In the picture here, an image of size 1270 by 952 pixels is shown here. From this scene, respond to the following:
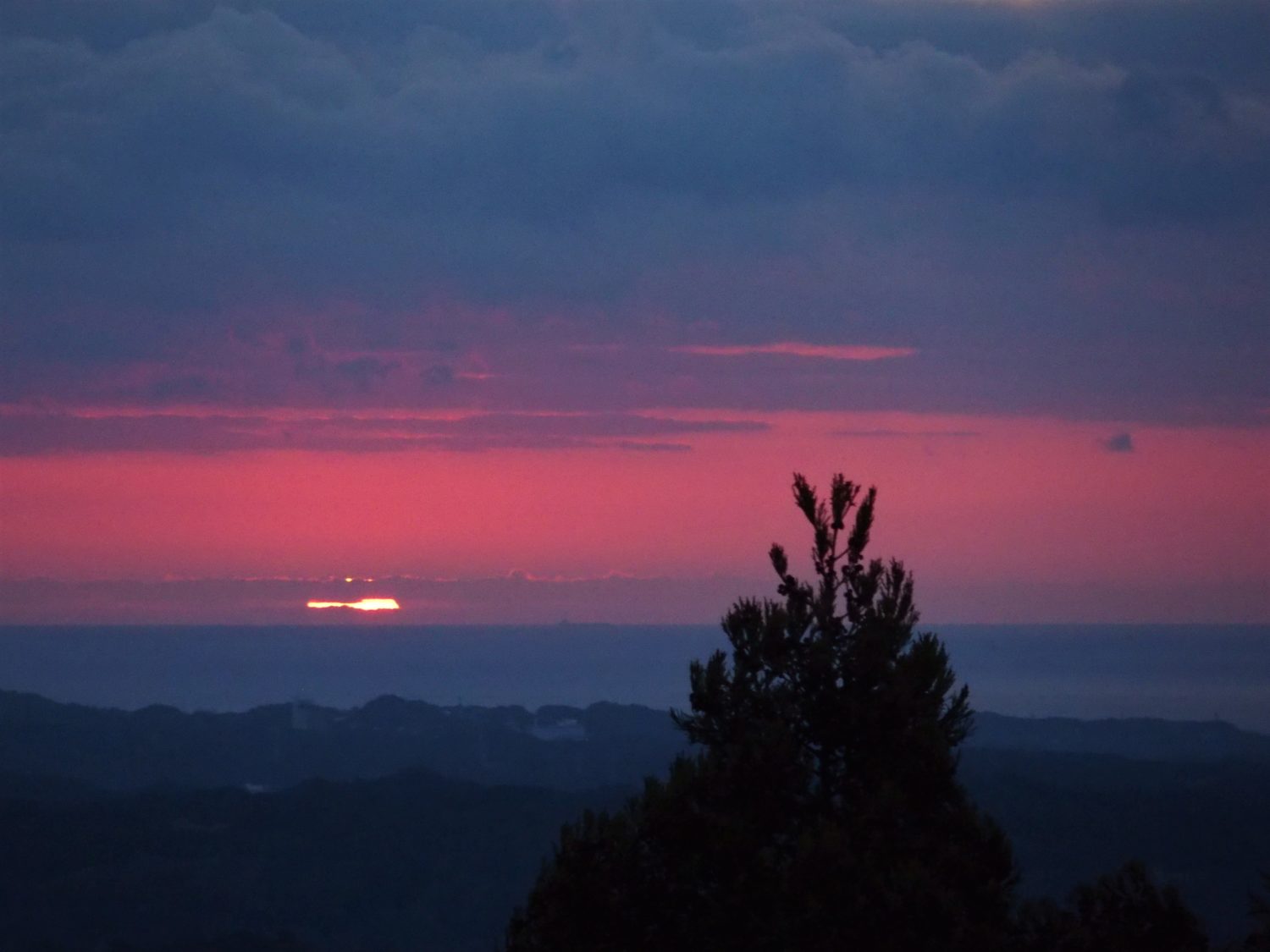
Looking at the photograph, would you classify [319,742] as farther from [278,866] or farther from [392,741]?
[278,866]

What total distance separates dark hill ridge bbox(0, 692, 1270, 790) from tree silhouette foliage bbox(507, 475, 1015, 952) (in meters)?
67.5

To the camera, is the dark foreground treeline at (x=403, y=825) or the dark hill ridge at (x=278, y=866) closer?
the dark foreground treeline at (x=403, y=825)

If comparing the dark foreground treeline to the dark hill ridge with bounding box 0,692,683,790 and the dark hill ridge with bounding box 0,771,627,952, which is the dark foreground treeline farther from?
the dark hill ridge with bounding box 0,692,683,790

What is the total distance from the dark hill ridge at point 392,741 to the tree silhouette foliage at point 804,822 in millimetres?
67485

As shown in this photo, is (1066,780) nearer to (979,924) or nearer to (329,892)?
(329,892)

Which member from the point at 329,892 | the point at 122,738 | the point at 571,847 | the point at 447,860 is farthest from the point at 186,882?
the point at 571,847

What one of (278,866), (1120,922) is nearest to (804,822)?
(1120,922)

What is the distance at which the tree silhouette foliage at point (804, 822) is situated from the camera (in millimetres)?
11430

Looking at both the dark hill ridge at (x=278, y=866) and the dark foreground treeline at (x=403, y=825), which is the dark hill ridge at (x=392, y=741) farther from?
the dark hill ridge at (x=278, y=866)

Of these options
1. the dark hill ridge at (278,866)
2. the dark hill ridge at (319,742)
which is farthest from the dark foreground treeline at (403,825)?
the dark hill ridge at (319,742)

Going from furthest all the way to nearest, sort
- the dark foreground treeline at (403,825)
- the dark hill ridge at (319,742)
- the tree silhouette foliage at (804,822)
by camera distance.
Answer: the dark hill ridge at (319,742) → the dark foreground treeline at (403,825) → the tree silhouette foliage at (804,822)

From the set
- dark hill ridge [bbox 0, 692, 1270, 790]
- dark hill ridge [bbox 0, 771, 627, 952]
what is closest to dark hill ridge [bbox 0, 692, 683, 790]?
dark hill ridge [bbox 0, 692, 1270, 790]

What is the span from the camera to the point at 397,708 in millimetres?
107000

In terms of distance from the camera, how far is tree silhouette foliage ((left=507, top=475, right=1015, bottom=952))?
11430mm
